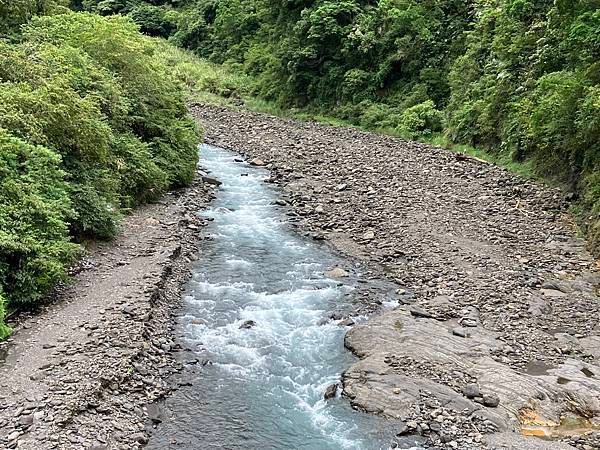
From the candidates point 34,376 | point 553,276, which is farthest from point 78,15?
point 553,276

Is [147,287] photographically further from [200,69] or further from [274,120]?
[200,69]

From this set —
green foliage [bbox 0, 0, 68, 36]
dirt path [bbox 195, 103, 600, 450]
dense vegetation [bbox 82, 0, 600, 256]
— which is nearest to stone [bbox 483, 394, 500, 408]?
dirt path [bbox 195, 103, 600, 450]

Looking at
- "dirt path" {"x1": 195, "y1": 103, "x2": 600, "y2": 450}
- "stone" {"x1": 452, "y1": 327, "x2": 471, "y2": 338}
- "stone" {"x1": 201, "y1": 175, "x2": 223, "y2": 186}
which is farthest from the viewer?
"stone" {"x1": 201, "y1": 175, "x2": 223, "y2": 186}

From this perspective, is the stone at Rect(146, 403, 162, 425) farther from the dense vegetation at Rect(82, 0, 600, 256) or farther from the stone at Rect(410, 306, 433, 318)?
the dense vegetation at Rect(82, 0, 600, 256)

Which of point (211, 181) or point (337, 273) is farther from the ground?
point (337, 273)

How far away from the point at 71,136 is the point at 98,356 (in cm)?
713

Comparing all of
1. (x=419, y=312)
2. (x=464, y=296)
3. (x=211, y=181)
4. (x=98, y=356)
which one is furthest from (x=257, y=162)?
(x=98, y=356)

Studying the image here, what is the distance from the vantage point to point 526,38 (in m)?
23.4

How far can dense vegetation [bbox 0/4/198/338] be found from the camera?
12016mm

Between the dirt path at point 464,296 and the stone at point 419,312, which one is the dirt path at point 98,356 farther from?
the stone at point 419,312

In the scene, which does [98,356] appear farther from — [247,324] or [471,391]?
[471,391]

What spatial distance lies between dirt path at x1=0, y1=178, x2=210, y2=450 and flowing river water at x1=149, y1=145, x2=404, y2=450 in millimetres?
490

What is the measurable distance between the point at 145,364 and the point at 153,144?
1142 cm

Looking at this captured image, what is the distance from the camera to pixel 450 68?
97.1 feet
